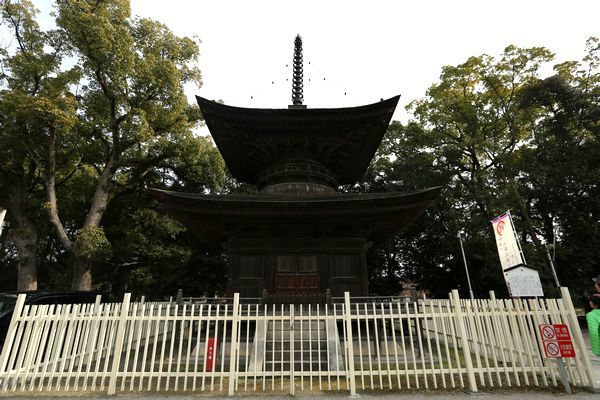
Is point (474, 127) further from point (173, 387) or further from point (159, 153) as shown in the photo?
point (173, 387)

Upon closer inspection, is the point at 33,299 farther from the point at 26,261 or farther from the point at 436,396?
the point at 26,261

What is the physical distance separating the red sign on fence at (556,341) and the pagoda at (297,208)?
195 inches

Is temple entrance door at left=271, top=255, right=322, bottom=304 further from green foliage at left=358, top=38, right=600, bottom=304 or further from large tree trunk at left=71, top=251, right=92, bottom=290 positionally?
green foliage at left=358, top=38, right=600, bottom=304

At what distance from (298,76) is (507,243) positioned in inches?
570

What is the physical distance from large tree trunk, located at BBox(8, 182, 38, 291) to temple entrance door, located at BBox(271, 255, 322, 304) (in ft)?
54.7

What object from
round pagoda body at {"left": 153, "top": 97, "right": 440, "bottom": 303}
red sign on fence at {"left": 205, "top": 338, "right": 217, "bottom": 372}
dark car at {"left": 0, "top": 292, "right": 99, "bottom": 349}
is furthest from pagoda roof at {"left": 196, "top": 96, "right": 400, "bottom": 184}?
red sign on fence at {"left": 205, "top": 338, "right": 217, "bottom": 372}

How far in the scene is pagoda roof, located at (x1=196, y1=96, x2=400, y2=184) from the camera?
12125 millimetres

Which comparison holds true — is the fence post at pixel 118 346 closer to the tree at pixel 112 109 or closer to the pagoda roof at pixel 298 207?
the pagoda roof at pixel 298 207

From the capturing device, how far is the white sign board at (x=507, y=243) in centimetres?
671

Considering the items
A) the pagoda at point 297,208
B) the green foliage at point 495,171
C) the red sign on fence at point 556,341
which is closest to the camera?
the red sign on fence at point 556,341

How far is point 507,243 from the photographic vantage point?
7086mm

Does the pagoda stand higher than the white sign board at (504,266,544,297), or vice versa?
the pagoda

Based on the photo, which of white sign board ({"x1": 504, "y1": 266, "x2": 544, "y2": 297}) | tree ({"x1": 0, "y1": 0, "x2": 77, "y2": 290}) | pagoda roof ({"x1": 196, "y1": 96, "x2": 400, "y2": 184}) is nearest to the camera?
white sign board ({"x1": 504, "y1": 266, "x2": 544, "y2": 297})

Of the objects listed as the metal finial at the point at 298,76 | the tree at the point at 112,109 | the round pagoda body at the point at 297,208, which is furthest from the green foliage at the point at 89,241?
the metal finial at the point at 298,76
